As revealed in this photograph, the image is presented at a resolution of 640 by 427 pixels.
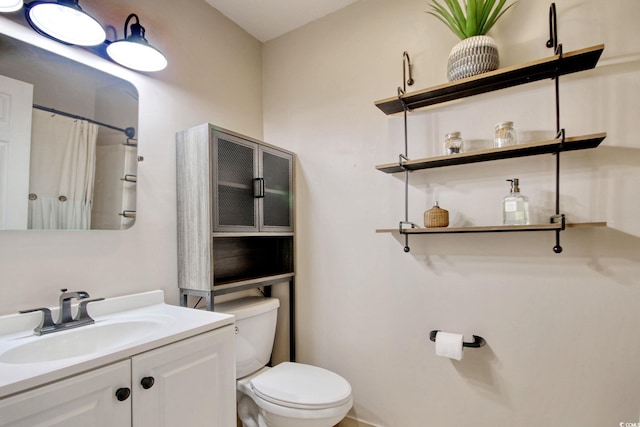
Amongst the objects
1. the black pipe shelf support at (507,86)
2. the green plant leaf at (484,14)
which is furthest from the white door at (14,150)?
the green plant leaf at (484,14)

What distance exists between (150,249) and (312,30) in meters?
1.62

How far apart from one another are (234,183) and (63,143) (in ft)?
2.31

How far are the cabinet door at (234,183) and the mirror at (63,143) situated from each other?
367mm

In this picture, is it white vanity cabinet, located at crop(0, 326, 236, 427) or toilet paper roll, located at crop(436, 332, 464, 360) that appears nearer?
white vanity cabinet, located at crop(0, 326, 236, 427)

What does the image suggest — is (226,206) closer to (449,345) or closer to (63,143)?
(63,143)

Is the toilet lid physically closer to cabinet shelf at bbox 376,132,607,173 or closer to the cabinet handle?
the cabinet handle

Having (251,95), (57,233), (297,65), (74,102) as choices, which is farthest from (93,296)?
(297,65)

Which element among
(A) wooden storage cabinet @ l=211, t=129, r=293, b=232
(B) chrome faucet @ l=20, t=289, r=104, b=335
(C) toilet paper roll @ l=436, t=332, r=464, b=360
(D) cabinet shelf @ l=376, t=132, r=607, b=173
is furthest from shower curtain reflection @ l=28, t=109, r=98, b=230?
(C) toilet paper roll @ l=436, t=332, r=464, b=360

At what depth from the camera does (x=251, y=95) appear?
7.18ft

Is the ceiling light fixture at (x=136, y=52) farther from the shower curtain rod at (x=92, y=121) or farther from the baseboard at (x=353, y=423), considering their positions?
the baseboard at (x=353, y=423)

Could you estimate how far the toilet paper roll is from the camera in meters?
1.44

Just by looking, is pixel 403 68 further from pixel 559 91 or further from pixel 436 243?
pixel 436 243

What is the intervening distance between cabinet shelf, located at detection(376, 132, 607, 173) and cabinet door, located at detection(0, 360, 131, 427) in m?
A: 1.35

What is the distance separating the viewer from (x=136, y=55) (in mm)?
1452
